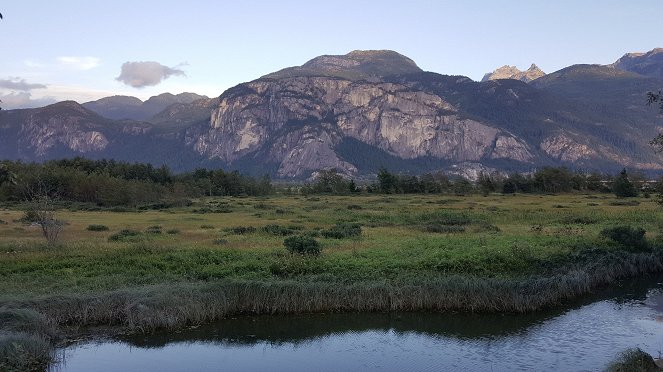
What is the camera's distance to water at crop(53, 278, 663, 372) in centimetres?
2061

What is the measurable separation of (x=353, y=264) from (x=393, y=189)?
103 m

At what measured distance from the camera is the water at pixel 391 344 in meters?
20.6

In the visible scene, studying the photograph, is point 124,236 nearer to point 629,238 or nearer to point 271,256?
point 271,256

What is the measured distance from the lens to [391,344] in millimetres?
22938

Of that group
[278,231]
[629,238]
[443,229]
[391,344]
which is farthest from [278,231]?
[629,238]

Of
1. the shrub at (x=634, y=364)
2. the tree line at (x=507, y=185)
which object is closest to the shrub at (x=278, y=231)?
the shrub at (x=634, y=364)

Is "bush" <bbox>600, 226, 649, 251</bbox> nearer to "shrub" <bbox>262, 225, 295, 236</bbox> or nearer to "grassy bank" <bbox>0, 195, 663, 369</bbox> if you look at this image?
"grassy bank" <bbox>0, 195, 663, 369</bbox>

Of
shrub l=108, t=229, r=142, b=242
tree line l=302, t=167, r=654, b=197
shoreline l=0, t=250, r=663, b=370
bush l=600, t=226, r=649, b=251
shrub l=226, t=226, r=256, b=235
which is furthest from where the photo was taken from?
tree line l=302, t=167, r=654, b=197

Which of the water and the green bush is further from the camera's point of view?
the green bush

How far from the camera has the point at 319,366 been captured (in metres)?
20.6

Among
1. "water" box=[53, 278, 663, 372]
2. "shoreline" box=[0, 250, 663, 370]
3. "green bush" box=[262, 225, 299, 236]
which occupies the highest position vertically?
"green bush" box=[262, 225, 299, 236]

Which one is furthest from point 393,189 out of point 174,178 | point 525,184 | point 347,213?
point 347,213

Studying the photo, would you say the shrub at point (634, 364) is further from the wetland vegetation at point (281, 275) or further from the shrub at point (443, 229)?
the shrub at point (443, 229)

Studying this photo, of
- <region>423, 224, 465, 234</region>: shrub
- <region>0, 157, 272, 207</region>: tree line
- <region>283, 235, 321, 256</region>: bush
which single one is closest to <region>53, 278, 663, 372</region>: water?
<region>283, 235, 321, 256</region>: bush
